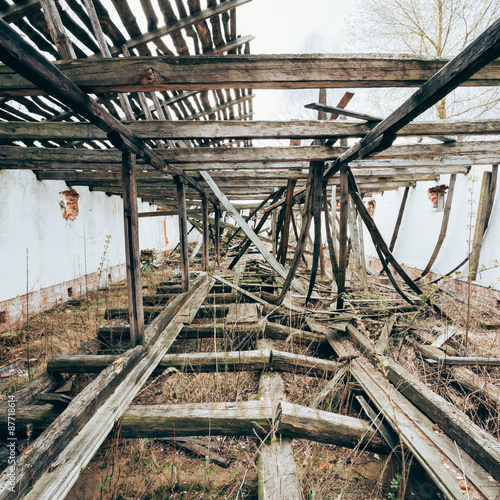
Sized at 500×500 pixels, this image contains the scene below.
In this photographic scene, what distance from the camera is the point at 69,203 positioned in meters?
7.25

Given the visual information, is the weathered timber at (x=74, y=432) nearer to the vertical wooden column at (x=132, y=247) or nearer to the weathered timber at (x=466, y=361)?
the vertical wooden column at (x=132, y=247)

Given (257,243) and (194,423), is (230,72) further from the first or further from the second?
(257,243)

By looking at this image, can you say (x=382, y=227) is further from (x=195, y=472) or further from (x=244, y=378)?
(x=195, y=472)

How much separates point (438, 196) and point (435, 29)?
620 cm

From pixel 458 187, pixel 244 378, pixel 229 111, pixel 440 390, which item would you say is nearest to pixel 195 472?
pixel 244 378

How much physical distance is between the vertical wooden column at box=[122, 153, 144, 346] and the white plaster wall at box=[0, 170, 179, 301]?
10.7 ft

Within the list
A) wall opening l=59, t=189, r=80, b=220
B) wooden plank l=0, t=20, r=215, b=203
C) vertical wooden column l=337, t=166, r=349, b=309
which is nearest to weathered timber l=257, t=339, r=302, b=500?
vertical wooden column l=337, t=166, r=349, b=309

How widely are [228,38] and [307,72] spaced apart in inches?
107

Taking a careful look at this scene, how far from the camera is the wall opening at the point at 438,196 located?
7.83 meters

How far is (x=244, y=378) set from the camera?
3154mm

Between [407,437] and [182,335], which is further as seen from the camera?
[182,335]

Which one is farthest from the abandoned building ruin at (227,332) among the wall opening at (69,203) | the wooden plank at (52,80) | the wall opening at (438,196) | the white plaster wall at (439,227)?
the wall opening at (438,196)

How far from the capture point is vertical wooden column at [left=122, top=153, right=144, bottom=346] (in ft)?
10.4

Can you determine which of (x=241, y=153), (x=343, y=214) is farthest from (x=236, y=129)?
(x=343, y=214)
